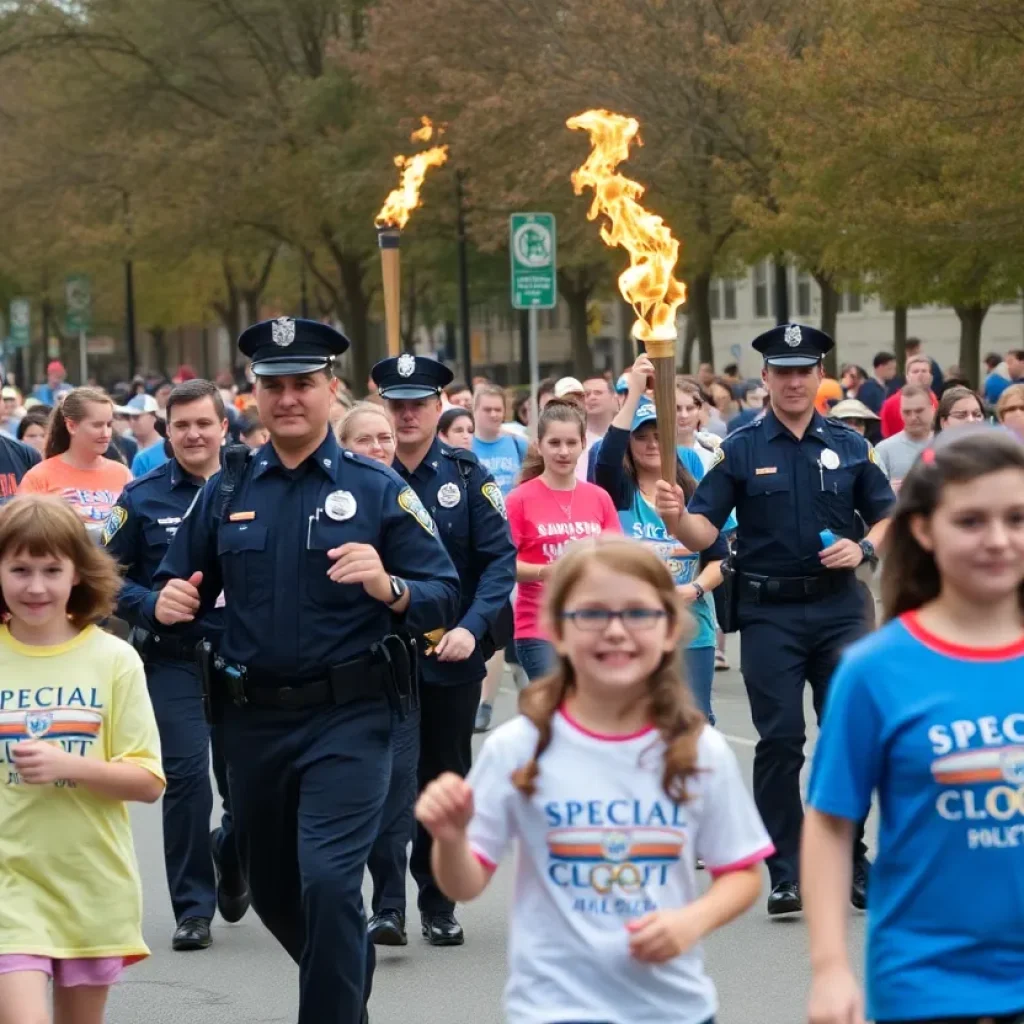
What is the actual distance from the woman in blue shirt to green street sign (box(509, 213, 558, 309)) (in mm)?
11974

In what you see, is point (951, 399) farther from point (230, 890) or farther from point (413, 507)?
point (413, 507)

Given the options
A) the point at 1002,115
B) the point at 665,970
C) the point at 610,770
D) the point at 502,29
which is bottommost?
the point at 665,970

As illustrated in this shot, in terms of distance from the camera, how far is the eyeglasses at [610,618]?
4273mm

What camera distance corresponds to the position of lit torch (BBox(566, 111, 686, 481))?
29.2ft

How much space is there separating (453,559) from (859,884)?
1.96m

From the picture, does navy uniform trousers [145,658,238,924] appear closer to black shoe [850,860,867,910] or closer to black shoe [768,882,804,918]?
black shoe [768,882,804,918]

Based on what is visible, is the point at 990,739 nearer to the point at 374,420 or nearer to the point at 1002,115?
the point at 374,420

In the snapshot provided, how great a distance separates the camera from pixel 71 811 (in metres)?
5.50

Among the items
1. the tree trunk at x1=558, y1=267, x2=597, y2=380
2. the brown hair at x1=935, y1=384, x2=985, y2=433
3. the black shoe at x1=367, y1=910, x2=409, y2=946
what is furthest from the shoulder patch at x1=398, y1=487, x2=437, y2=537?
the tree trunk at x1=558, y1=267, x2=597, y2=380

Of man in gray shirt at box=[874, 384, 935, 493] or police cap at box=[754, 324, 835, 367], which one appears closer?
police cap at box=[754, 324, 835, 367]

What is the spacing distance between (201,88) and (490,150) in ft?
44.1

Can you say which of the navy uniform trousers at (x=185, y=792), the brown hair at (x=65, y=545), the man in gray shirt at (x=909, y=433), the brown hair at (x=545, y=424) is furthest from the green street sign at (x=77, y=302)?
the brown hair at (x=65, y=545)

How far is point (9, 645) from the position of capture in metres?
5.64

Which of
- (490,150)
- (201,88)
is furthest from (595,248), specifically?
(201,88)
